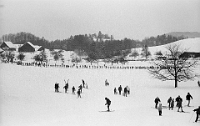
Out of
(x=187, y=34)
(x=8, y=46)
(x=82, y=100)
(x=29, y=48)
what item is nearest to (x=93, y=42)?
(x=82, y=100)

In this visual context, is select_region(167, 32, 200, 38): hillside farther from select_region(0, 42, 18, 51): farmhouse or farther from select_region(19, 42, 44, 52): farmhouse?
select_region(0, 42, 18, 51): farmhouse

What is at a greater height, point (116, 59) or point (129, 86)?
point (116, 59)

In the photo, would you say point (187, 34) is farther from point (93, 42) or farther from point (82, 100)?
point (82, 100)

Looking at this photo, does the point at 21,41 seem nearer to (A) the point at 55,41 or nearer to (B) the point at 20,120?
(A) the point at 55,41

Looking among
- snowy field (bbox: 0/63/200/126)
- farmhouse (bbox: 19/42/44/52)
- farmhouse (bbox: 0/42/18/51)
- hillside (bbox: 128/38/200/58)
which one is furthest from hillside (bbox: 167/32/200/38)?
farmhouse (bbox: 0/42/18/51)

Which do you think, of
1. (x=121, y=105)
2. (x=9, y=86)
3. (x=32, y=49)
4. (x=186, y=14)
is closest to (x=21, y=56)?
(x=32, y=49)

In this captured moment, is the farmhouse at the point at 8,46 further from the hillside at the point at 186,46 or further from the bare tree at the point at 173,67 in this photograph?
the bare tree at the point at 173,67
